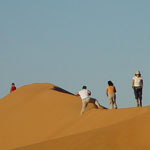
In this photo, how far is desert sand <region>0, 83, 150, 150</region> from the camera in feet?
54.4

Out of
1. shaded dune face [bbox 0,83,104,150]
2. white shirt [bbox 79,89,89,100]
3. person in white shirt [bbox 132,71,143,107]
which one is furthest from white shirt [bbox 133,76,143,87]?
shaded dune face [bbox 0,83,104,150]

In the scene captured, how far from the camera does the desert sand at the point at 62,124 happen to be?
653 inches

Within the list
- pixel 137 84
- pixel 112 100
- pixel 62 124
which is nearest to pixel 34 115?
pixel 62 124

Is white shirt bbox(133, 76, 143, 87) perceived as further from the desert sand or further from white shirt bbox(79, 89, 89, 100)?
white shirt bbox(79, 89, 89, 100)

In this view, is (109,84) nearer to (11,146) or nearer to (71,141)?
(11,146)

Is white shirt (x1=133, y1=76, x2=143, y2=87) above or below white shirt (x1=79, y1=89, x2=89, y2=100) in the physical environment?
above

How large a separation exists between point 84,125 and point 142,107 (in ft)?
8.96

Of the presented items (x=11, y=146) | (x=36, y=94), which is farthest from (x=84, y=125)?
(x=36, y=94)

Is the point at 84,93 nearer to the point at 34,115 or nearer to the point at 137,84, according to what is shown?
the point at 137,84

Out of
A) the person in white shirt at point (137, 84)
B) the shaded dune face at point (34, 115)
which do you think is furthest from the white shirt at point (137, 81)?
the shaded dune face at point (34, 115)

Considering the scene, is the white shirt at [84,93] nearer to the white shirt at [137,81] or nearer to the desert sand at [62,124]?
the desert sand at [62,124]

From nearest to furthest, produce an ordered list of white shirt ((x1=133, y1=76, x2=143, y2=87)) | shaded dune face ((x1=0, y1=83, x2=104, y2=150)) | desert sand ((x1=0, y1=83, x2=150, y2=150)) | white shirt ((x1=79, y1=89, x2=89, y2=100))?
desert sand ((x1=0, y1=83, x2=150, y2=150)) → white shirt ((x1=133, y1=76, x2=143, y2=87)) → white shirt ((x1=79, y1=89, x2=89, y2=100)) → shaded dune face ((x1=0, y1=83, x2=104, y2=150))

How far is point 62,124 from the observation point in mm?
28266

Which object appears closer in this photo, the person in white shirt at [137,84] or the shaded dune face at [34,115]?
the person in white shirt at [137,84]
